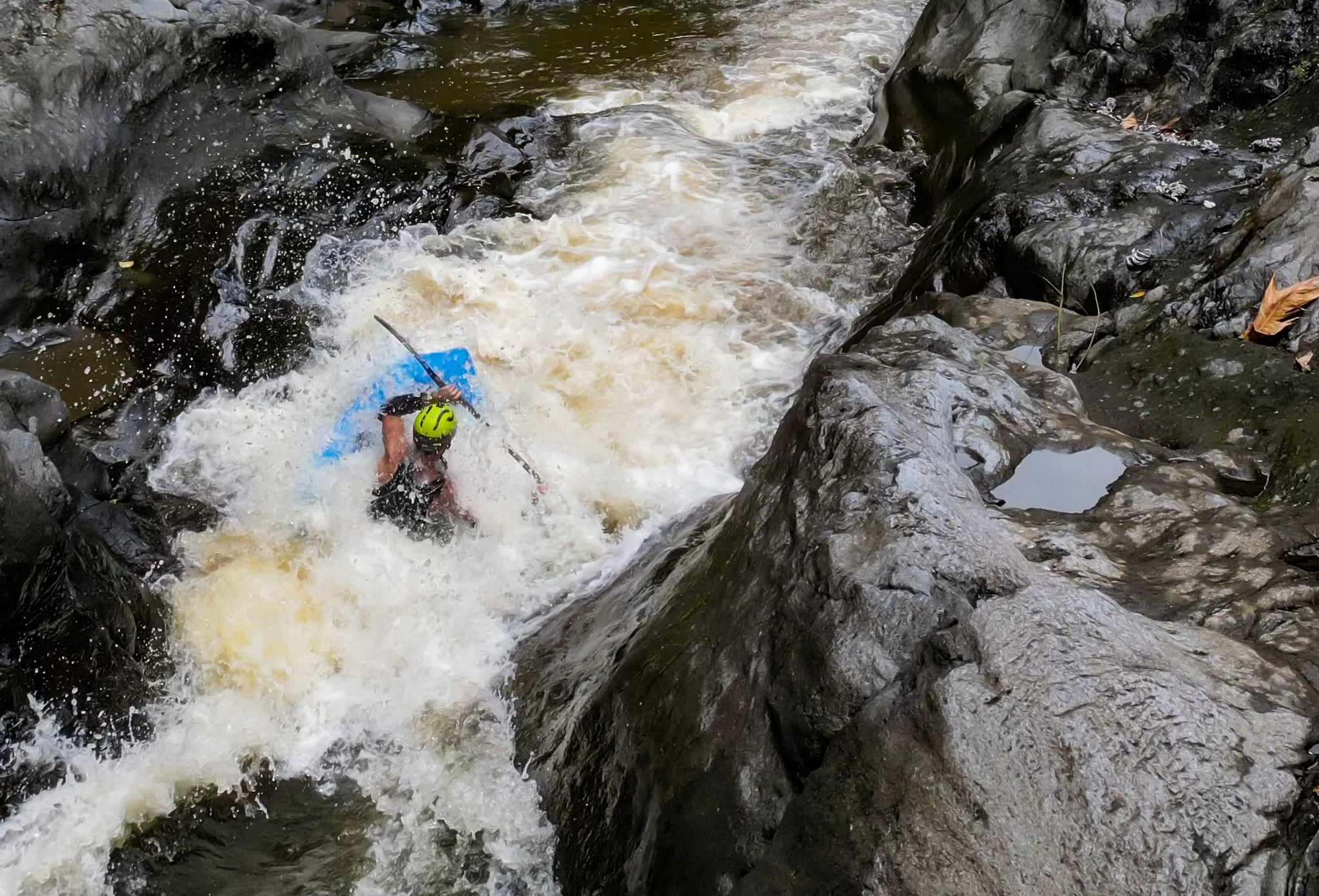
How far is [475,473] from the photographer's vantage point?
512 centimetres

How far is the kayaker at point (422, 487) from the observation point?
183 inches

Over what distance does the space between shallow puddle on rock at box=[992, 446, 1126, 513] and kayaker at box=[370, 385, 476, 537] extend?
9.40ft

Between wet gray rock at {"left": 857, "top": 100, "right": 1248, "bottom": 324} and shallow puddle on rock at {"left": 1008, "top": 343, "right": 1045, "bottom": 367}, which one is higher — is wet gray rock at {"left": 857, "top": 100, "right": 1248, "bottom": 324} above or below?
above

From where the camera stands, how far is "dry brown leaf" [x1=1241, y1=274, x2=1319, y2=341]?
3281mm

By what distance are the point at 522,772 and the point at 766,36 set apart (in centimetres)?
977

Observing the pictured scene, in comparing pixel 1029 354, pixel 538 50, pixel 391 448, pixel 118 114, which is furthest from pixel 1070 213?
pixel 538 50

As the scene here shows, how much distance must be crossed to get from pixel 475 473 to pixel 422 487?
467mm

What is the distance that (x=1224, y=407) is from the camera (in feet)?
10.5

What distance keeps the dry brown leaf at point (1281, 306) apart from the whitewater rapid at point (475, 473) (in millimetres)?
2618

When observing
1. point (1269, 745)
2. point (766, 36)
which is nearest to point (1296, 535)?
point (1269, 745)

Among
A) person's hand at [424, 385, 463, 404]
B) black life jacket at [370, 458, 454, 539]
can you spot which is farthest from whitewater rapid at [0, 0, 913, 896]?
person's hand at [424, 385, 463, 404]

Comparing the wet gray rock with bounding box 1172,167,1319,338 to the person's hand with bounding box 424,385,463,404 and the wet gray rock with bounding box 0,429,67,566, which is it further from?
the wet gray rock with bounding box 0,429,67,566

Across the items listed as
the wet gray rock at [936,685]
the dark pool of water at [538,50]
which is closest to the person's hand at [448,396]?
the wet gray rock at [936,685]

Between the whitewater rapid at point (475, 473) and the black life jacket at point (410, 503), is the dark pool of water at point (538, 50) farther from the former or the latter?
the black life jacket at point (410, 503)
